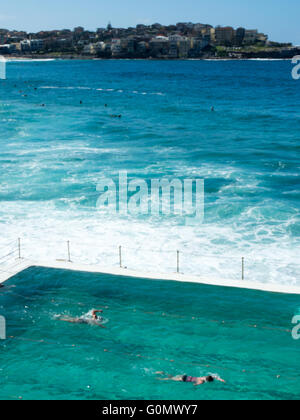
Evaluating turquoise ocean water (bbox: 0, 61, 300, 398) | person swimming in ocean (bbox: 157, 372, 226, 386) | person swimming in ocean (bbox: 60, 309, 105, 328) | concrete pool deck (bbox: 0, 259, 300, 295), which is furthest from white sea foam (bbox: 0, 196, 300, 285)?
person swimming in ocean (bbox: 157, 372, 226, 386)

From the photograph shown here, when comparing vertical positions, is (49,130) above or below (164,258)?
above

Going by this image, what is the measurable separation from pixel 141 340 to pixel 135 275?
5.11 meters

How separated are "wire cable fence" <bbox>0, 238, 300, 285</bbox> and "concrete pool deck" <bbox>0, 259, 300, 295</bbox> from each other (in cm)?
43

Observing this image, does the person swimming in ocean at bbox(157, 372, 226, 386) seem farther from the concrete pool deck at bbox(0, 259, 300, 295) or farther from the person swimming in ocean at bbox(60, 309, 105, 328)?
the concrete pool deck at bbox(0, 259, 300, 295)

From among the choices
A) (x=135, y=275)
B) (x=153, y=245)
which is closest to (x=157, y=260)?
(x=153, y=245)

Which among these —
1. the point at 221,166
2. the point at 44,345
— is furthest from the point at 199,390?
the point at 221,166

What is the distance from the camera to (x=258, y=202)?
36.1 metres

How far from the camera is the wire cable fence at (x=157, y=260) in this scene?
2495 centimetres

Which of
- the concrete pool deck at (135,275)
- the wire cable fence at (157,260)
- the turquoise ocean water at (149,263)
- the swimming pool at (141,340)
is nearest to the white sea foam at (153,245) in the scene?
the wire cable fence at (157,260)

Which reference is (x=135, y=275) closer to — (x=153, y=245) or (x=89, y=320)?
(x=89, y=320)

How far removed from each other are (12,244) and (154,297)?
34.6 feet

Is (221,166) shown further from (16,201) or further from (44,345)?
(44,345)

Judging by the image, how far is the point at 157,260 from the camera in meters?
26.5

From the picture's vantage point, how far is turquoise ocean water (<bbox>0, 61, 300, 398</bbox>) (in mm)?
17344
